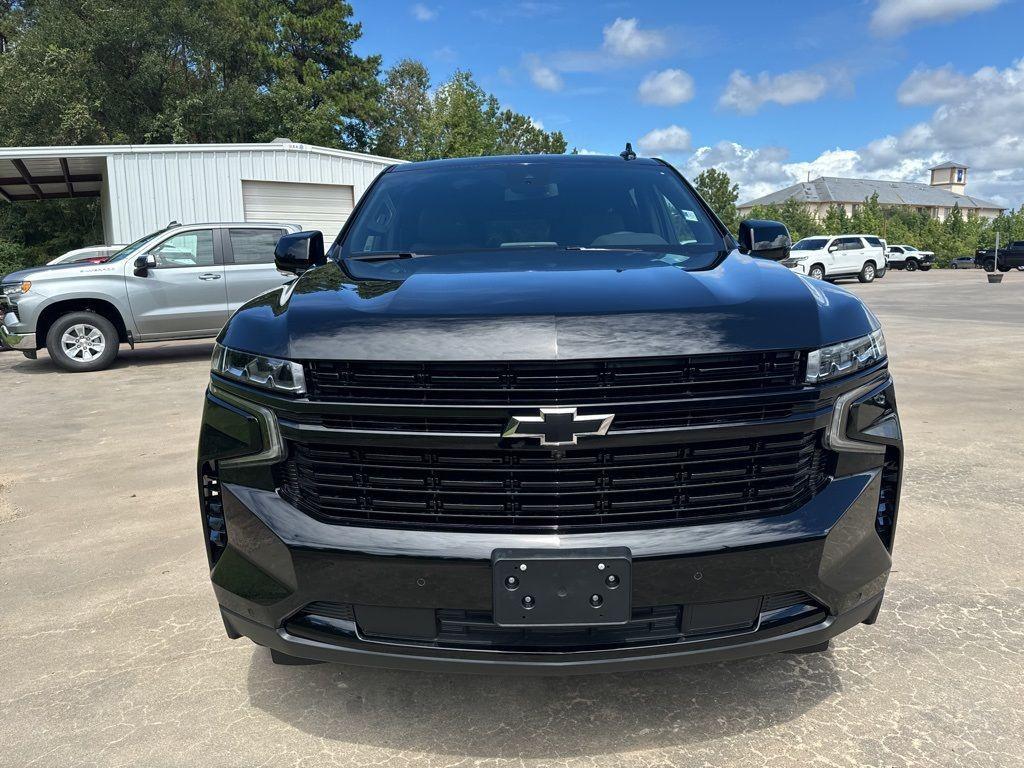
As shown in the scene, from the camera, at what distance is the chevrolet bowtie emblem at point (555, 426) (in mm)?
1830

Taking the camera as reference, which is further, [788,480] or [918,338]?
[918,338]

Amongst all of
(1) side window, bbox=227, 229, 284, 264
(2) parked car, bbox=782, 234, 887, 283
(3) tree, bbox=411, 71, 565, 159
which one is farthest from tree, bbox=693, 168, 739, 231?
(1) side window, bbox=227, 229, 284, 264

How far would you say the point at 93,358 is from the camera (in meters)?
9.88

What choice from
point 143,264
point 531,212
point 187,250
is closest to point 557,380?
point 531,212

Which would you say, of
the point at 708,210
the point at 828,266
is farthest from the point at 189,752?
the point at 828,266

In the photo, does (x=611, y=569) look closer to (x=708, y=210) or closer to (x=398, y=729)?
(x=398, y=729)

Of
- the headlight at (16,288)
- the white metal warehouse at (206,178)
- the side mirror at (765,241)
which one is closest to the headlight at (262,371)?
the side mirror at (765,241)

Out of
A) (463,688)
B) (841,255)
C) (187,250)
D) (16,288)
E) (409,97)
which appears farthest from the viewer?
(409,97)

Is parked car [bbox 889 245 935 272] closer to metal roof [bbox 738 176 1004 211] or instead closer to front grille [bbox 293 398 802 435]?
front grille [bbox 293 398 802 435]

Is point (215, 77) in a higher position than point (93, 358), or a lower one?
higher

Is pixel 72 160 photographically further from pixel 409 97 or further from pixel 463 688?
pixel 409 97

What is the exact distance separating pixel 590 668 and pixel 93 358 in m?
9.79

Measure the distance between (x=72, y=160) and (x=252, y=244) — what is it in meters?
9.69

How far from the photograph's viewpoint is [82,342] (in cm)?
984
